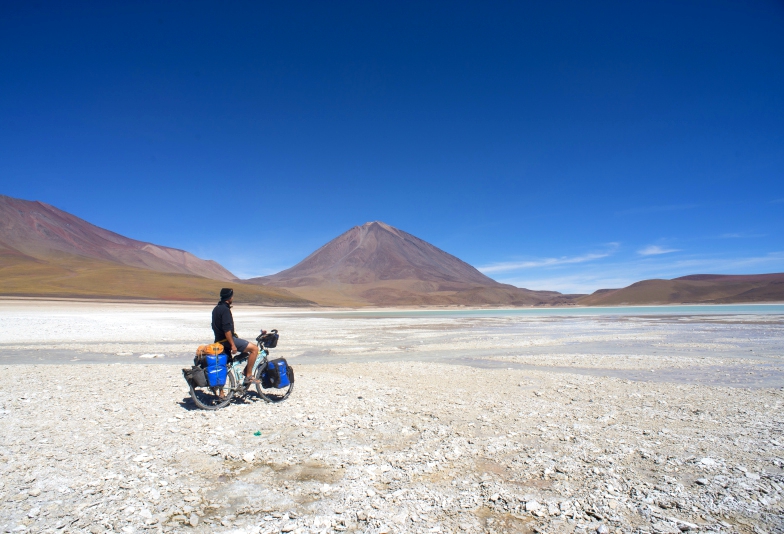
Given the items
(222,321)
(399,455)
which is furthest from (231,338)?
(399,455)

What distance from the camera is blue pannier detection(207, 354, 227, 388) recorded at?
7500 mm

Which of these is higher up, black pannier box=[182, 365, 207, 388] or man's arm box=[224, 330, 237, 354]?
man's arm box=[224, 330, 237, 354]

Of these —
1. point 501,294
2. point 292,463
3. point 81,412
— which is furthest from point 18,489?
point 501,294

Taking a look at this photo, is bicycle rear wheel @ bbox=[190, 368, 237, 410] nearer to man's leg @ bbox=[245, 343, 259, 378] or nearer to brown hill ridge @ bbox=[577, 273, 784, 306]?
man's leg @ bbox=[245, 343, 259, 378]

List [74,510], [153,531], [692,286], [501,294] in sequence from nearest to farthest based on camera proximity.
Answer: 1. [153,531]
2. [74,510]
3. [692,286]
4. [501,294]

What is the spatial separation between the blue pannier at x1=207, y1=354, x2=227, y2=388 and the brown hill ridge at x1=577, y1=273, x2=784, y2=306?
164 metres

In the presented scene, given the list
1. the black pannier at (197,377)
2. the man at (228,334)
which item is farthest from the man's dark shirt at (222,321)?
the black pannier at (197,377)

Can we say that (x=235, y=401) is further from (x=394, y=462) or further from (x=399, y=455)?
(x=394, y=462)

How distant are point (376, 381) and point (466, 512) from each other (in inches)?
262

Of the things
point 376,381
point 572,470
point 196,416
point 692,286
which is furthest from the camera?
point 692,286

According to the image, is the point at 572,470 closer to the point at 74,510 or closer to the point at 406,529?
the point at 406,529

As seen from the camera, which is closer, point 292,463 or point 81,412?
point 292,463

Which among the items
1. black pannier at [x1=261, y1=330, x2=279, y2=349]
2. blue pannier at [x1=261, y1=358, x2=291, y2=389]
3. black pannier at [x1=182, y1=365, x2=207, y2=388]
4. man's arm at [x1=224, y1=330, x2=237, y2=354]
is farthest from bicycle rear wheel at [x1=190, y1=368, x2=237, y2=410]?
black pannier at [x1=261, y1=330, x2=279, y2=349]

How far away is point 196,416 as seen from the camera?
7.23 meters
